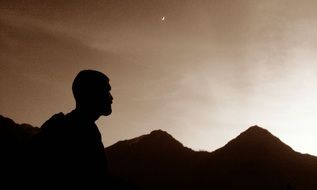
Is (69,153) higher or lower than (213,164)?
lower

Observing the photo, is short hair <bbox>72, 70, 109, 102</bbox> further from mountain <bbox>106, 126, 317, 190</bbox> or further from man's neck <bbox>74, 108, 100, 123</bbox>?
mountain <bbox>106, 126, 317, 190</bbox>

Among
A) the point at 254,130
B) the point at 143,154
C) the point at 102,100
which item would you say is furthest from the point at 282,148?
the point at 102,100

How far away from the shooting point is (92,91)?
4.70 meters

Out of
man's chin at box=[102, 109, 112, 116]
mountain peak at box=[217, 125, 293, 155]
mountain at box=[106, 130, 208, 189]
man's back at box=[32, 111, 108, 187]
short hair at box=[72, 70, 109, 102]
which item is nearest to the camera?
man's back at box=[32, 111, 108, 187]

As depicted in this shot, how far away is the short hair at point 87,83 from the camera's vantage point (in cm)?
463

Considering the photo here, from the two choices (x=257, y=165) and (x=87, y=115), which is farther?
(x=257, y=165)

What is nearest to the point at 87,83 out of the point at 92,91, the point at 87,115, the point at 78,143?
the point at 92,91

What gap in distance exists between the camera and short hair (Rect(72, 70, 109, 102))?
4633 mm

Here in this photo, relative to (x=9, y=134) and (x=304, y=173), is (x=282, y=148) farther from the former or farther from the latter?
(x=9, y=134)

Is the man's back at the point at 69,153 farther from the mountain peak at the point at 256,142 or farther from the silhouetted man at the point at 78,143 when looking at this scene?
the mountain peak at the point at 256,142

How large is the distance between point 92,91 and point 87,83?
12 centimetres

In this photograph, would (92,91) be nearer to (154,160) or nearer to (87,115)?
(87,115)

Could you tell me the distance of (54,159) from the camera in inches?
160

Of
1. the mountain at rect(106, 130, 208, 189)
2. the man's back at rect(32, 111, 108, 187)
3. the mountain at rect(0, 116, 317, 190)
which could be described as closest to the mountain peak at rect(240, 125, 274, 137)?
the mountain at rect(0, 116, 317, 190)
